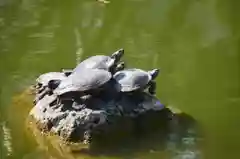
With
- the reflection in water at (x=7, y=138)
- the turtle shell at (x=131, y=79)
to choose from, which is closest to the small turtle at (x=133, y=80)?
the turtle shell at (x=131, y=79)

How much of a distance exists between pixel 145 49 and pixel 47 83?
932 millimetres

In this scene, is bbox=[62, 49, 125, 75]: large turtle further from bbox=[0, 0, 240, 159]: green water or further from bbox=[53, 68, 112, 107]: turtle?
bbox=[0, 0, 240, 159]: green water

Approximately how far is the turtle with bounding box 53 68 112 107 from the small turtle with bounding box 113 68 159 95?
3.1 inches

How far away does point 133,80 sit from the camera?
8.46 feet

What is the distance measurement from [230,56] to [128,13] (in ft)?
3.31

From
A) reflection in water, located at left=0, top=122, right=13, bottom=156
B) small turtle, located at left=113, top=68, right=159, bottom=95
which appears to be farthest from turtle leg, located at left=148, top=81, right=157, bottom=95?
reflection in water, located at left=0, top=122, right=13, bottom=156

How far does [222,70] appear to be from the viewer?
→ 125 inches

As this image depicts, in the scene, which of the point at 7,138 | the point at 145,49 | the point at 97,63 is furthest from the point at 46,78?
the point at 145,49

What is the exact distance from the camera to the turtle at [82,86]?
2.49 metres

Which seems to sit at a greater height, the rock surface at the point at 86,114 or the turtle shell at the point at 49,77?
the turtle shell at the point at 49,77

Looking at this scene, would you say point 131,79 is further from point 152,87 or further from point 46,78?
point 46,78

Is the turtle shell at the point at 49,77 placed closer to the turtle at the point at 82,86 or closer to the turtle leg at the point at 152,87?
the turtle at the point at 82,86

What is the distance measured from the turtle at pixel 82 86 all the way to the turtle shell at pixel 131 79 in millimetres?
76

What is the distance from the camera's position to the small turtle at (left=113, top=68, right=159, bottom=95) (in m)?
2.56
